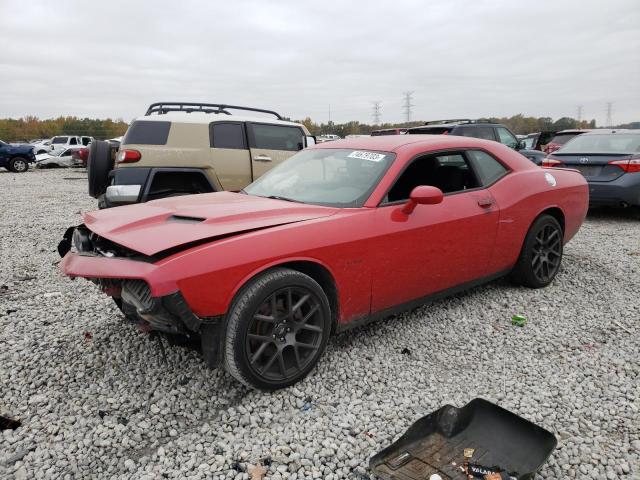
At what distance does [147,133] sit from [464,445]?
219 inches

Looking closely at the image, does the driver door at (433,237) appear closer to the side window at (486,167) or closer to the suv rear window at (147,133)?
the side window at (486,167)

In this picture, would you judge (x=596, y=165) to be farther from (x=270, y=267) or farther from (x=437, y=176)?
(x=270, y=267)

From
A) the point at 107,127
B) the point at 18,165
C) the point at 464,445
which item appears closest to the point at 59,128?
the point at 107,127

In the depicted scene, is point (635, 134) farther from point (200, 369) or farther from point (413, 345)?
point (200, 369)

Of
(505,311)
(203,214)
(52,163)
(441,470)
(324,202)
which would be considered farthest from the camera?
(52,163)

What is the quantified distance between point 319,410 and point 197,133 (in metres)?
4.95

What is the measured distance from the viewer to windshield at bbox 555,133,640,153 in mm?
8023

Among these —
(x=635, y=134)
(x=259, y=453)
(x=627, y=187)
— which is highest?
(x=635, y=134)

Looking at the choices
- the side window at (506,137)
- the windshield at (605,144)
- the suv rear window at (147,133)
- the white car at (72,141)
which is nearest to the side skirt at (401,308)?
the suv rear window at (147,133)

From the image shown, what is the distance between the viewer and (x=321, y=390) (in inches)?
112

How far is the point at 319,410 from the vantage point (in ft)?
8.72

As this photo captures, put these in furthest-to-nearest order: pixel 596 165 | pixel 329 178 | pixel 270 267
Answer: pixel 596 165 → pixel 329 178 → pixel 270 267

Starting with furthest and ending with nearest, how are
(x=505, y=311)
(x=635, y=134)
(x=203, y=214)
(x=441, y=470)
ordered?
(x=635, y=134) < (x=505, y=311) < (x=203, y=214) < (x=441, y=470)

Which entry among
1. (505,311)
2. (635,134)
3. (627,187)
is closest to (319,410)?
(505,311)
